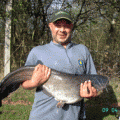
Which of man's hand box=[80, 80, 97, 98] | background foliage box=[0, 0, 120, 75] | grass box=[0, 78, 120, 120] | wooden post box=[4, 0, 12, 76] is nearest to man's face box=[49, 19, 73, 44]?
man's hand box=[80, 80, 97, 98]

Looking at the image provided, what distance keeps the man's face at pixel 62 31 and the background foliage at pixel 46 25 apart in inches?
137

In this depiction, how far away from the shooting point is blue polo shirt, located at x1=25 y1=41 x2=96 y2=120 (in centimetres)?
A: 152

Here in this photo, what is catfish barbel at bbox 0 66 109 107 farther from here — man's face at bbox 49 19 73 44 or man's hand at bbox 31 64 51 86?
man's face at bbox 49 19 73 44

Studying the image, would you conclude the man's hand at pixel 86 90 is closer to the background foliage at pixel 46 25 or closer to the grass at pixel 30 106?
the grass at pixel 30 106

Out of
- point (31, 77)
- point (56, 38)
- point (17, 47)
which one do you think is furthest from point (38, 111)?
point (17, 47)

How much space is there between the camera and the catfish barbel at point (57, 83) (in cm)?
162

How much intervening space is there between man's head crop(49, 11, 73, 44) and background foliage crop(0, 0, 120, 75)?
3458 millimetres

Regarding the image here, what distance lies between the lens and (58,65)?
1.65 meters

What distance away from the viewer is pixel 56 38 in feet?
5.71

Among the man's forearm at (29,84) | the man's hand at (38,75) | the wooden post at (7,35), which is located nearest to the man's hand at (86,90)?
the man's hand at (38,75)

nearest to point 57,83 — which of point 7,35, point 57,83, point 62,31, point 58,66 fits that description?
point 57,83

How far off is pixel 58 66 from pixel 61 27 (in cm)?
57

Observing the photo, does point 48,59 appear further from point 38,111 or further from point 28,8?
point 28,8

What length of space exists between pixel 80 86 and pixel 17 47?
441cm
